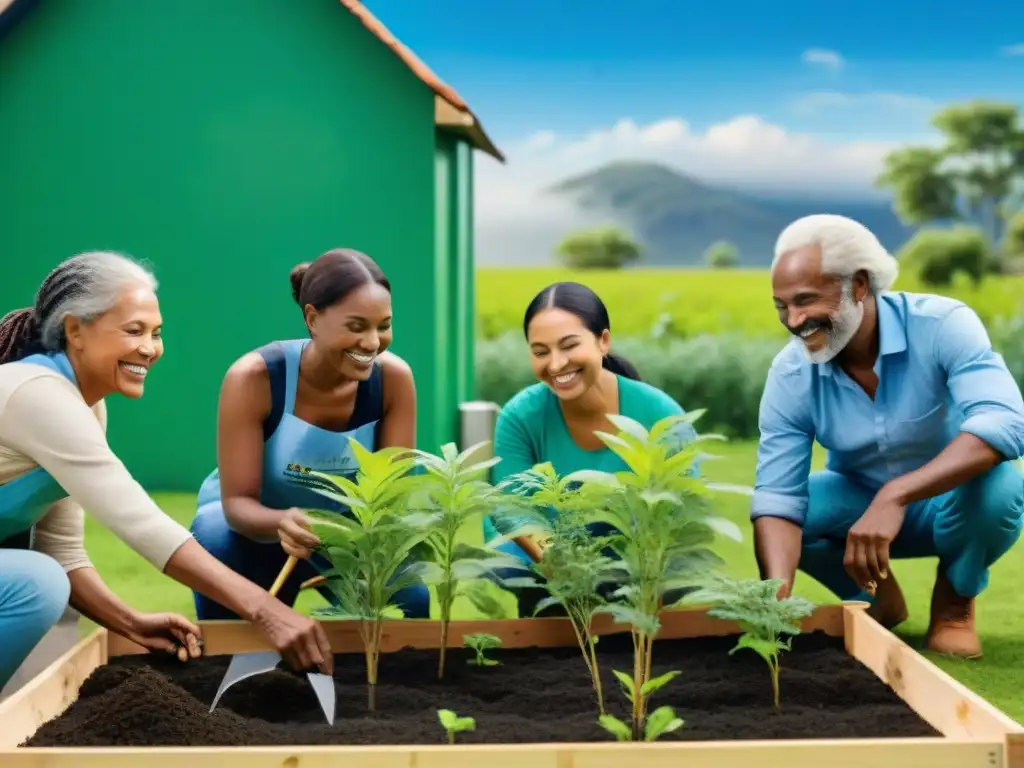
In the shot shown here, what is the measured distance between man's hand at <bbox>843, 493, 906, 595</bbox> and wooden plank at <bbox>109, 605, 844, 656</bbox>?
12 centimetres

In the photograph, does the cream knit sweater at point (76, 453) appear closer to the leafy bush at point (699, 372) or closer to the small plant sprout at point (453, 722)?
the small plant sprout at point (453, 722)

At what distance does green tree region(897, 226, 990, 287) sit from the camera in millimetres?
22562

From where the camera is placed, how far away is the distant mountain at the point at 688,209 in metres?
21.3

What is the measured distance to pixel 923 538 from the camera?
3.42 m

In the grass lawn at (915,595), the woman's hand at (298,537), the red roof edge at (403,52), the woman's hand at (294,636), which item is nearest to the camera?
the woman's hand at (294,636)

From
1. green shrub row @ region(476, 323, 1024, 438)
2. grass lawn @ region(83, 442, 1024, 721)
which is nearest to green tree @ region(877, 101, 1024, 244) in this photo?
green shrub row @ region(476, 323, 1024, 438)

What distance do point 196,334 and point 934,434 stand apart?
498cm

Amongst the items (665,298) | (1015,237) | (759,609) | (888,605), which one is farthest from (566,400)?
(1015,237)

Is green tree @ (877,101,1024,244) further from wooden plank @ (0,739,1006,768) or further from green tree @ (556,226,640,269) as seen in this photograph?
wooden plank @ (0,739,1006,768)

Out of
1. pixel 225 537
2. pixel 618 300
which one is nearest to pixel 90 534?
pixel 225 537

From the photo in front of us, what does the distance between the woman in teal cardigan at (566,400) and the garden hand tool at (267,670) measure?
0.72m

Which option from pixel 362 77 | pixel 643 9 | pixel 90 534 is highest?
pixel 643 9

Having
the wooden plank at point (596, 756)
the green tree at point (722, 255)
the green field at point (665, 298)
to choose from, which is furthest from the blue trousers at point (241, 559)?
the green tree at point (722, 255)

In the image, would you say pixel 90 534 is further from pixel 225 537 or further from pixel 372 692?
pixel 372 692
